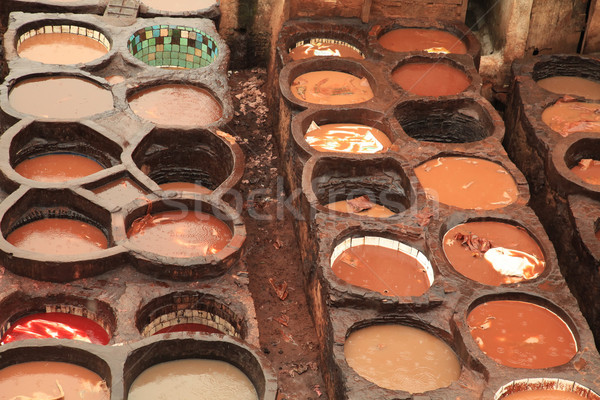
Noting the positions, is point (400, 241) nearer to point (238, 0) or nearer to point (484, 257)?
point (484, 257)

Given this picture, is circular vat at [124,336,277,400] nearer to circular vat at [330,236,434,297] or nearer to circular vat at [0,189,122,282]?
circular vat at [0,189,122,282]

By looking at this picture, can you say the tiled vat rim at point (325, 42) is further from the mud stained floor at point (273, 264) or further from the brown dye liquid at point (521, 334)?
the brown dye liquid at point (521, 334)

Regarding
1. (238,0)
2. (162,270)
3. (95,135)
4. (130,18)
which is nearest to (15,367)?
(162,270)

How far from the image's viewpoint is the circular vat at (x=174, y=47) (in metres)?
12.5

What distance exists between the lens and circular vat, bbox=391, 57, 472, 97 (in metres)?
12.2

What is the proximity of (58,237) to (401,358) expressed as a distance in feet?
11.7

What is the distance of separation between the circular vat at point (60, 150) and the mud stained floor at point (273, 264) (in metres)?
1.49

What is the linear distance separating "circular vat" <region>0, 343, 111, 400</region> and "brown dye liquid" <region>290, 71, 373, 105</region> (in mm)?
5053

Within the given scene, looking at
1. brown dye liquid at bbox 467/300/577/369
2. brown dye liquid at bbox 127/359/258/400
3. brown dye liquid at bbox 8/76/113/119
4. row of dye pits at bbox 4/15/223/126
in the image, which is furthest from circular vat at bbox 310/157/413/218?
brown dye liquid at bbox 127/359/258/400

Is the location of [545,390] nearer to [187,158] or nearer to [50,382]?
[50,382]

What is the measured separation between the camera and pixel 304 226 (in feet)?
34.2

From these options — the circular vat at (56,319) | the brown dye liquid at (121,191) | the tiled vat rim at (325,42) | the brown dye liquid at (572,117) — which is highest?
the tiled vat rim at (325,42)

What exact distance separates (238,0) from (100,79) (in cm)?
316

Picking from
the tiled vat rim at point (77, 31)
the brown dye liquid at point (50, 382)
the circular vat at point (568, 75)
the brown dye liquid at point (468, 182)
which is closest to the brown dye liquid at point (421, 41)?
the circular vat at point (568, 75)
